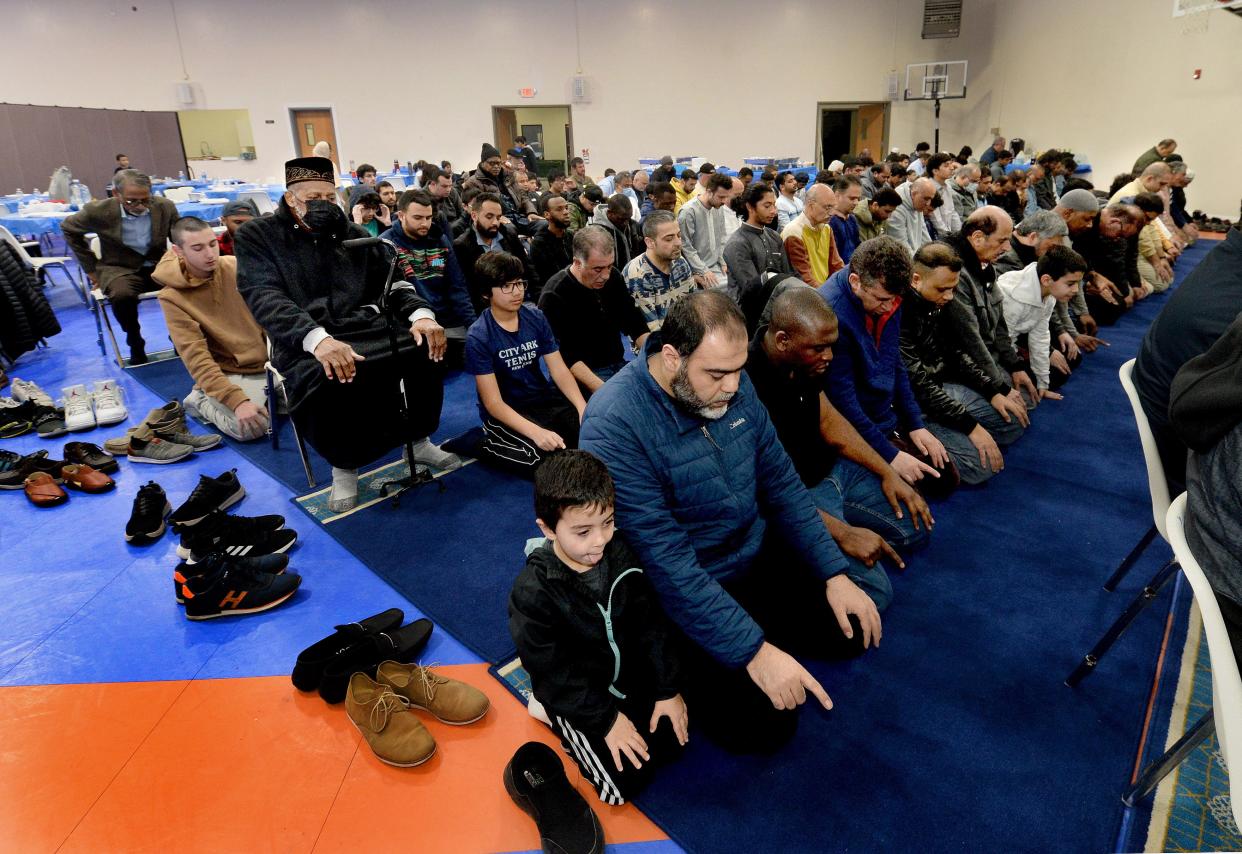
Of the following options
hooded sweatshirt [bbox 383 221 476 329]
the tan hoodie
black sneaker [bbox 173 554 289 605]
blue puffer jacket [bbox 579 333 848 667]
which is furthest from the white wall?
black sneaker [bbox 173 554 289 605]

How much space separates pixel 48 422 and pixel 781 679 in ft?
15.2

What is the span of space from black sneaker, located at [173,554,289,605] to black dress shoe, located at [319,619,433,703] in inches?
27.5

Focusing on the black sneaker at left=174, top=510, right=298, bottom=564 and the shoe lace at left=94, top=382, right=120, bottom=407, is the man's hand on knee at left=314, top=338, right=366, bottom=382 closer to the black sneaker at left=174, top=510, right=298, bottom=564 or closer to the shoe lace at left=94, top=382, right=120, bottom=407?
the black sneaker at left=174, top=510, right=298, bottom=564

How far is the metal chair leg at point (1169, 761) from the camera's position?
1522 millimetres

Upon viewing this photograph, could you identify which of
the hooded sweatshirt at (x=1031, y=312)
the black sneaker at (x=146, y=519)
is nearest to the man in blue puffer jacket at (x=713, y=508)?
the black sneaker at (x=146, y=519)

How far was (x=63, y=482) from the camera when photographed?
356 cm

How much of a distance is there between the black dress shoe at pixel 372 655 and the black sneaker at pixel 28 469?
8.25ft

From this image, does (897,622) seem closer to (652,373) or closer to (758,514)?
(758,514)

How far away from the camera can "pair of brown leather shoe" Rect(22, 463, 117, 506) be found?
3.38 metres

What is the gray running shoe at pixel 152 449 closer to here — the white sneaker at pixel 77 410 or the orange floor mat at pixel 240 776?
the white sneaker at pixel 77 410

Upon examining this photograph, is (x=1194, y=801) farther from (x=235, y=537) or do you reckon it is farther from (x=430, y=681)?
(x=235, y=537)

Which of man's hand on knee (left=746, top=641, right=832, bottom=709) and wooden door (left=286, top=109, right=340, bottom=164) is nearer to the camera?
man's hand on knee (left=746, top=641, right=832, bottom=709)

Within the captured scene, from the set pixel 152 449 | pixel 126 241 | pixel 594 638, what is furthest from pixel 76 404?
pixel 594 638

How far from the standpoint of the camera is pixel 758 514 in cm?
217
